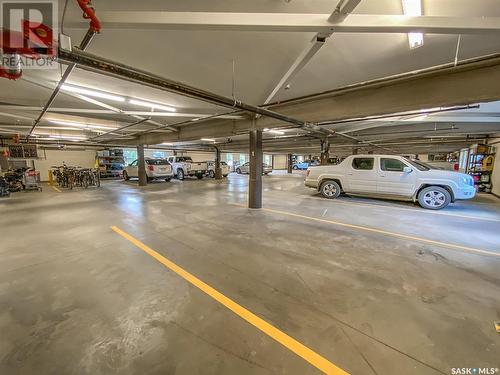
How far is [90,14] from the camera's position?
5.55 ft

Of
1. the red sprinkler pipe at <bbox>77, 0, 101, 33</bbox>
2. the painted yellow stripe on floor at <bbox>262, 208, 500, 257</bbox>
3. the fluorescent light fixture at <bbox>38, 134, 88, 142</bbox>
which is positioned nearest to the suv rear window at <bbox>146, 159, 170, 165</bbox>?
the fluorescent light fixture at <bbox>38, 134, 88, 142</bbox>

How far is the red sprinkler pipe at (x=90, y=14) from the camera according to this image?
5.31ft

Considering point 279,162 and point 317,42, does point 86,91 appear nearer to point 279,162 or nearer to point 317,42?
point 317,42

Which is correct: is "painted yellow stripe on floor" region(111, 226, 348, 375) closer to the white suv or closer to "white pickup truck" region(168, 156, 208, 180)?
the white suv

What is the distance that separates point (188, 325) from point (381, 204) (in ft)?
24.8

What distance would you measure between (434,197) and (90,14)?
8838 millimetres

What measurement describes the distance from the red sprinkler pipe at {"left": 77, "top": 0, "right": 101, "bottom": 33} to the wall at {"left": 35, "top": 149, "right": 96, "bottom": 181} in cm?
1875

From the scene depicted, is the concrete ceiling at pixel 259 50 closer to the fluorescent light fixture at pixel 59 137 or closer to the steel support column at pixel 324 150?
the steel support column at pixel 324 150

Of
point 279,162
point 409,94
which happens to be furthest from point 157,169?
point 279,162

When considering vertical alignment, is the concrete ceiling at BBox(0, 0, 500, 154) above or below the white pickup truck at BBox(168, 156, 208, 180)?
above

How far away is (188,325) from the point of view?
1.88 metres

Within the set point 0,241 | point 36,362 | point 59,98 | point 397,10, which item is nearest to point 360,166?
point 397,10

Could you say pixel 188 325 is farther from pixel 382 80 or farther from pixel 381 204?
pixel 381 204

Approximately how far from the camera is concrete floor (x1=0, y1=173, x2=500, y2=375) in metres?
1.57
